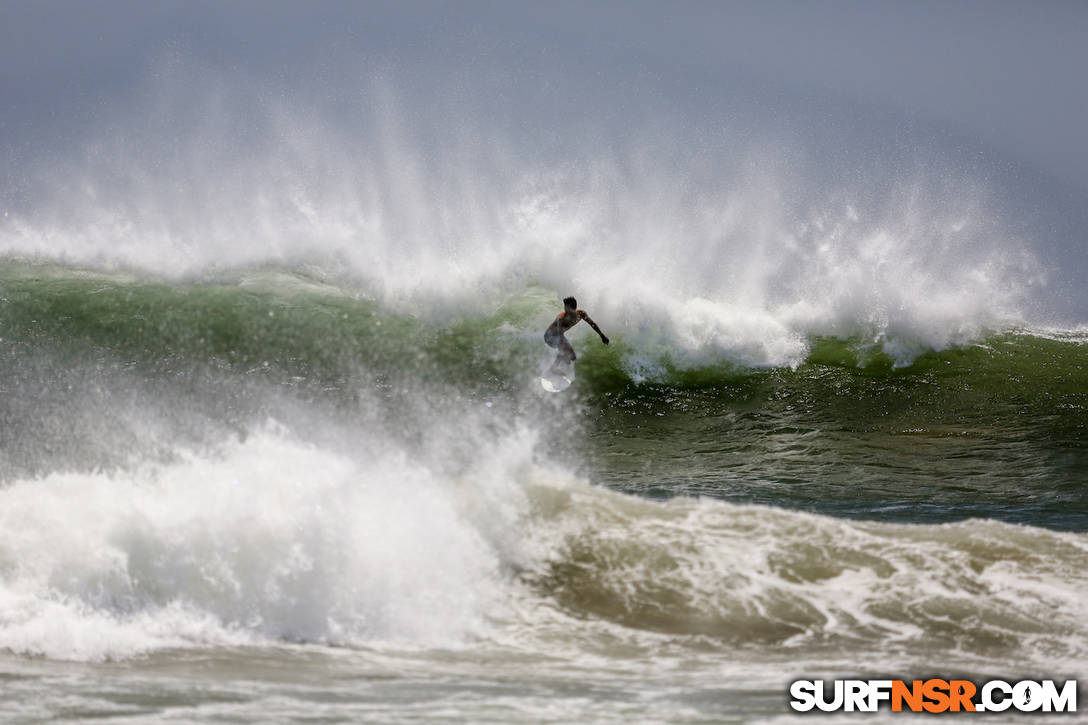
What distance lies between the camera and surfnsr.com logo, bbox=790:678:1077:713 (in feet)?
15.0

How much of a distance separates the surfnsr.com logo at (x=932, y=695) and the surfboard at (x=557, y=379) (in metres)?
7.66

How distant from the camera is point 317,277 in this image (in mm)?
17094

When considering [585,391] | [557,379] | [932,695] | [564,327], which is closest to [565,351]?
[564,327]

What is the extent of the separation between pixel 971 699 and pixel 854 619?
126 cm

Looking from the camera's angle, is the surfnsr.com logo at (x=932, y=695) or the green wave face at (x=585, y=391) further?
the green wave face at (x=585, y=391)

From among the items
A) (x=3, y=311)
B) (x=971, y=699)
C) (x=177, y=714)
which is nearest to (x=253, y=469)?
(x=177, y=714)

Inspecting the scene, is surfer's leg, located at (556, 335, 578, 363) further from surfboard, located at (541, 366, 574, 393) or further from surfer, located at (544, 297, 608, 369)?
surfboard, located at (541, 366, 574, 393)

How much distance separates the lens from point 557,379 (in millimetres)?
12984

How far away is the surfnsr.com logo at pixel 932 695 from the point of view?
15.0 ft

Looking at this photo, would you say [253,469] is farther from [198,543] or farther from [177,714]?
[177,714]

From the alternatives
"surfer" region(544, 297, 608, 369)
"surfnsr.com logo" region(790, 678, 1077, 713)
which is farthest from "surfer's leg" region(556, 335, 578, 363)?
"surfnsr.com logo" region(790, 678, 1077, 713)

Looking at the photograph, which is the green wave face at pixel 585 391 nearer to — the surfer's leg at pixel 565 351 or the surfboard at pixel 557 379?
the surfboard at pixel 557 379

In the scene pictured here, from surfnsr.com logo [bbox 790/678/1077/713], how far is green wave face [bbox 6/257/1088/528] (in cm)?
353

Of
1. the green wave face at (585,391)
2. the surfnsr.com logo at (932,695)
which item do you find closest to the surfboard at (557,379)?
the green wave face at (585,391)
